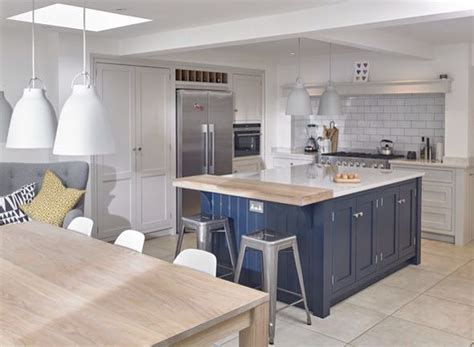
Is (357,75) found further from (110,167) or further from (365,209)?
(110,167)

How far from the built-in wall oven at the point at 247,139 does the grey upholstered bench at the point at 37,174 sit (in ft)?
8.80

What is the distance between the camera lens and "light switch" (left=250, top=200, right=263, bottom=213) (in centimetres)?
416

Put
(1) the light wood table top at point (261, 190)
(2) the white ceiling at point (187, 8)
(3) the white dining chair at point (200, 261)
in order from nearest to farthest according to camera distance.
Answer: (3) the white dining chair at point (200, 261) → (1) the light wood table top at point (261, 190) → (2) the white ceiling at point (187, 8)

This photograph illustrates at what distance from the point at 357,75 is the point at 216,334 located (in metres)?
5.52

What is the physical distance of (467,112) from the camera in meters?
6.07

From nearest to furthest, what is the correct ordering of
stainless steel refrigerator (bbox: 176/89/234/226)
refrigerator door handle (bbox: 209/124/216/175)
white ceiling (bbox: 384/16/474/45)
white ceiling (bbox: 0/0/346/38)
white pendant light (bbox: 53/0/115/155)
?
white pendant light (bbox: 53/0/115/155) < white ceiling (bbox: 0/0/346/38) < white ceiling (bbox: 384/16/474/45) < stainless steel refrigerator (bbox: 176/89/234/226) < refrigerator door handle (bbox: 209/124/216/175)

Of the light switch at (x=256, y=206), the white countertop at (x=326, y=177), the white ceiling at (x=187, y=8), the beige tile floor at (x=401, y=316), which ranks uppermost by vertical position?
the white ceiling at (x=187, y=8)

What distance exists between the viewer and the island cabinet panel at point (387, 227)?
4613 mm

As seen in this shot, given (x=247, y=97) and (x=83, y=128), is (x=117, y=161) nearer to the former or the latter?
(x=247, y=97)

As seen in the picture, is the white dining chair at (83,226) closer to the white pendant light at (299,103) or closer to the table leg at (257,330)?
the table leg at (257,330)

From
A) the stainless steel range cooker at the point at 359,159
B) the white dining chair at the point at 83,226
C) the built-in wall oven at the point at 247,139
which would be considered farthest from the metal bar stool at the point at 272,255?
the built-in wall oven at the point at 247,139

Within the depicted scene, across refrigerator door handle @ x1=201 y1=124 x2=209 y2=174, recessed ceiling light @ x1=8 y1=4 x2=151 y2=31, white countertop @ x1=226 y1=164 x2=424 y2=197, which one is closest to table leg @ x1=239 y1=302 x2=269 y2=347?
white countertop @ x1=226 y1=164 x2=424 y2=197

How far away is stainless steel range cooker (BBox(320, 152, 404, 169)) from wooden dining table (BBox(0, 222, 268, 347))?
176 inches

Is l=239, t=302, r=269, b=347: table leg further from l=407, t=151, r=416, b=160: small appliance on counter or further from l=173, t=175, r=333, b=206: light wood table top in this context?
l=407, t=151, r=416, b=160: small appliance on counter
